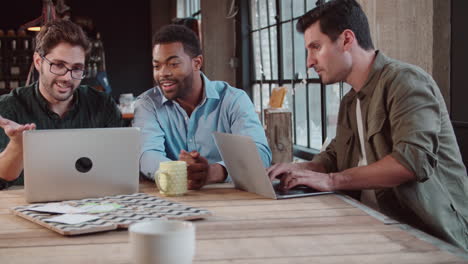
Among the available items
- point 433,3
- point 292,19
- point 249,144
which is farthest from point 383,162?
point 292,19

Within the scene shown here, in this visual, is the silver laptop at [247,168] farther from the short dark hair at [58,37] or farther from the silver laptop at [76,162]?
the short dark hair at [58,37]

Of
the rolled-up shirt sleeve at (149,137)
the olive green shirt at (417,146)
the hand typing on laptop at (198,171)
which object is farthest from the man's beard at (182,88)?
the olive green shirt at (417,146)

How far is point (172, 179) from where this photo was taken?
1.95m

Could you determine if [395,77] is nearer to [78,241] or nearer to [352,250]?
[352,250]

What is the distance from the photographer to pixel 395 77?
2062 mm

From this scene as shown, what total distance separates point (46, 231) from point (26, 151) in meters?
0.37

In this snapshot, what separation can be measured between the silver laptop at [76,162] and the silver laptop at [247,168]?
0.32m

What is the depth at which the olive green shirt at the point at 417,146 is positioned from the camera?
6.39 ft

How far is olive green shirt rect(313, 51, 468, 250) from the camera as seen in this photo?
76.7 inches

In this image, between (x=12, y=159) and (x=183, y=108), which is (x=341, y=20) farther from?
(x=12, y=159)

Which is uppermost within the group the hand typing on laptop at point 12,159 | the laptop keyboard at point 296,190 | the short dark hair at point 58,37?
the short dark hair at point 58,37

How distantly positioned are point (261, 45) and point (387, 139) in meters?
3.59

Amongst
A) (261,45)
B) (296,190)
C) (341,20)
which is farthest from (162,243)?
(261,45)

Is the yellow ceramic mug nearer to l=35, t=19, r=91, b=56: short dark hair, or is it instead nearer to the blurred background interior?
l=35, t=19, r=91, b=56: short dark hair
